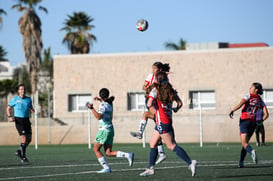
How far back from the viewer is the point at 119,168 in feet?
43.8

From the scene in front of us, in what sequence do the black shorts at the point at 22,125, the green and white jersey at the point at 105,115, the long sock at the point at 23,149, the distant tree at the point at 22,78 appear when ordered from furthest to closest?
1. the distant tree at the point at 22,78
2. the black shorts at the point at 22,125
3. the long sock at the point at 23,149
4. the green and white jersey at the point at 105,115

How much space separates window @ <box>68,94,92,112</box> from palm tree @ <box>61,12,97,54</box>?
1470 cm

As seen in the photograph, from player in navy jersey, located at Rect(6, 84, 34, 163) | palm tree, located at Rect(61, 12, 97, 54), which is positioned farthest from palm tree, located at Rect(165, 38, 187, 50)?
player in navy jersey, located at Rect(6, 84, 34, 163)

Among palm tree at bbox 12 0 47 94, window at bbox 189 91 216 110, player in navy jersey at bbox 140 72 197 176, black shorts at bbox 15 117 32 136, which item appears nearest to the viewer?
player in navy jersey at bbox 140 72 197 176

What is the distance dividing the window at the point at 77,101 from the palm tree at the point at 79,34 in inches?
579

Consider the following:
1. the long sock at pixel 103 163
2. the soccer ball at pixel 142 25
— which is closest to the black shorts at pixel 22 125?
the soccer ball at pixel 142 25

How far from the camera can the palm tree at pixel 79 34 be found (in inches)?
2397

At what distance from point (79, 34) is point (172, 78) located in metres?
19.8

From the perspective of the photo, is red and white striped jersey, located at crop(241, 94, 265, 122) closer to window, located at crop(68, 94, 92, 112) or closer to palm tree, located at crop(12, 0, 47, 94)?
window, located at crop(68, 94, 92, 112)

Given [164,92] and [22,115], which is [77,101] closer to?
[22,115]

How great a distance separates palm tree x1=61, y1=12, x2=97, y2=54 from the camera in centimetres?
6088

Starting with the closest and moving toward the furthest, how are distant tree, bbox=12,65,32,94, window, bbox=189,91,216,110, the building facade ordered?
the building facade < window, bbox=189,91,216,110 < distant tree, bbox=12,65,32,94

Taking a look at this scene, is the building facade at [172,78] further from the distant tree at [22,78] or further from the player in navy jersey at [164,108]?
the player in navy jersey at [164,108]

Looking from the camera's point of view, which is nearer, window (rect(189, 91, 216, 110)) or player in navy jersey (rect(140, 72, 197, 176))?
player in navy jersey (rect(140, 72, 197, 176))
